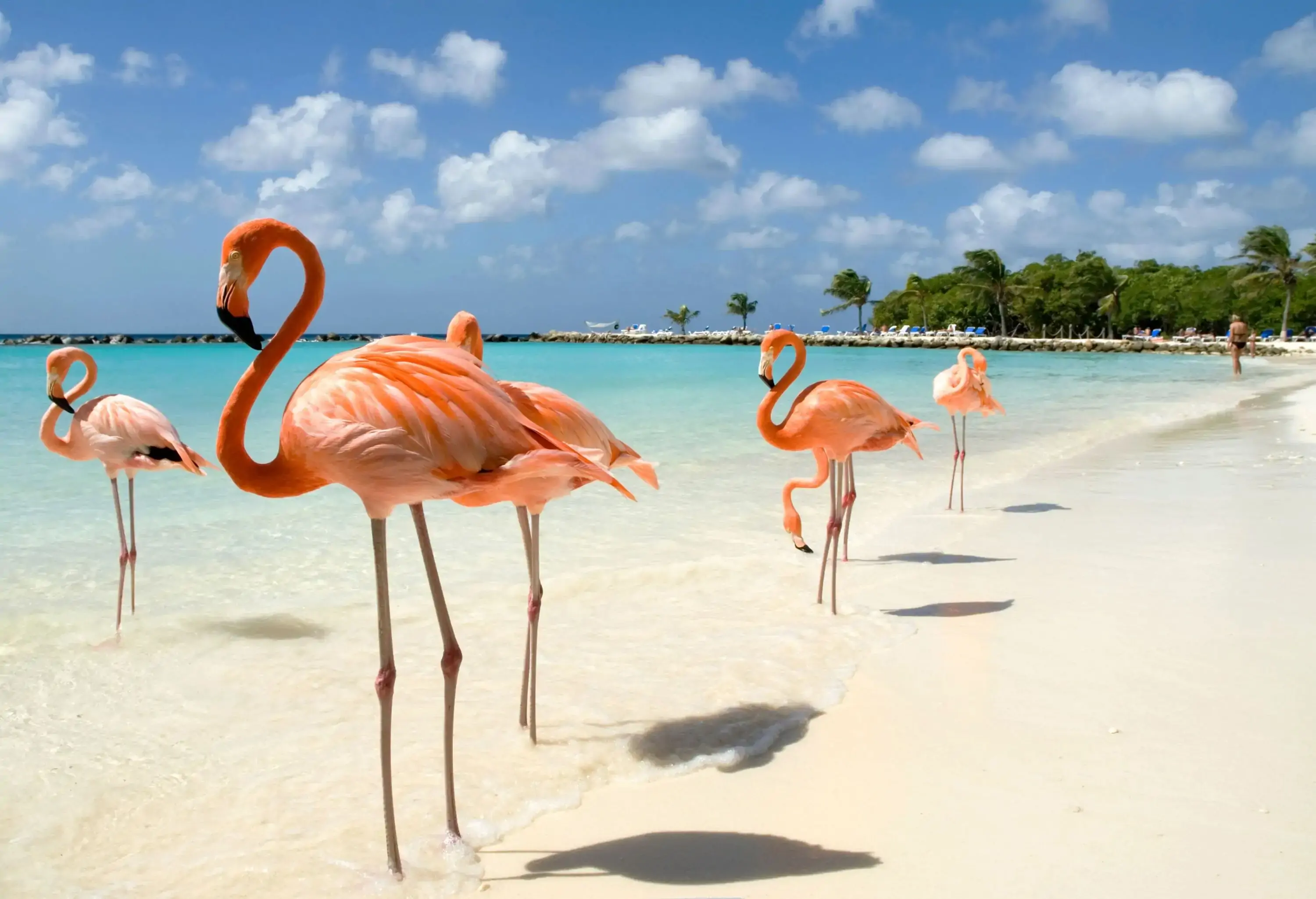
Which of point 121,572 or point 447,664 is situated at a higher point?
point 447,664

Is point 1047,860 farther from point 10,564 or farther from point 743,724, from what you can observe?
point 10,564

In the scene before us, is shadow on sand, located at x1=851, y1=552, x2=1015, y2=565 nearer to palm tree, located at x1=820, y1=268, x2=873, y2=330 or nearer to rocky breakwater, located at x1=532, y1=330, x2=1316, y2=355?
rocky breakwater, located at x1=532, y1=330, x2=1316, y2=355

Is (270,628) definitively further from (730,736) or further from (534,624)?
(730,736)

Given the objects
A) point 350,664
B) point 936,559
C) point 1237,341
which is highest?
point 1237,341

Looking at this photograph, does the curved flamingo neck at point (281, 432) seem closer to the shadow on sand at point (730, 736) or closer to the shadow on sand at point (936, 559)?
the shadow on sand at point (730, 736)

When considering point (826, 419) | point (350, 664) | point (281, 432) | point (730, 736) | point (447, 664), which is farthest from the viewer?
point (826, 419)

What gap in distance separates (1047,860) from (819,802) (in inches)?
29.0

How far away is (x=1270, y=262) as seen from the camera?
190 ft

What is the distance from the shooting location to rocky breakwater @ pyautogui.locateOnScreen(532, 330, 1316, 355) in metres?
56.2

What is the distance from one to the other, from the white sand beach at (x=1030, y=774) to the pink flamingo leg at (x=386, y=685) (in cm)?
31

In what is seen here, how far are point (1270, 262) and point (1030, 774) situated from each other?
2616 inches

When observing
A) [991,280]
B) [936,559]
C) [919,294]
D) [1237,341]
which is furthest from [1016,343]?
[936,559]

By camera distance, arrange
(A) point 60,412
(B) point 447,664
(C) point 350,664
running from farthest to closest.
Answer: (A) point 60,412 → (C) point 350,664 → (B) point 447,664

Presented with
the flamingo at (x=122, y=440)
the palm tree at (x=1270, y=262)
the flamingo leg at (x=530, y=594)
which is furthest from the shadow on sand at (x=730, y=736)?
the palm tree at (x=1270, y=262)
